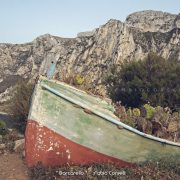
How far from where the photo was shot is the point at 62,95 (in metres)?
9.27

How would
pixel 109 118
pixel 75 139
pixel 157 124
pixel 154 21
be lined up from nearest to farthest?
pixel 109 118 → pixel 75 139 → pixel 157 124 → pixel 154 21

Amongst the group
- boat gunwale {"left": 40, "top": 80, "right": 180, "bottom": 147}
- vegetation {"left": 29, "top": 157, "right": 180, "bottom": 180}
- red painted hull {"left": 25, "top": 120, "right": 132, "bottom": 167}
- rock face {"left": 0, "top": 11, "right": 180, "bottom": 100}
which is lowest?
rock face {"left": 0, "top": 11, "right": 180, "bottom": 100}

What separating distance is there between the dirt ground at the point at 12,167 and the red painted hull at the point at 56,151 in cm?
68

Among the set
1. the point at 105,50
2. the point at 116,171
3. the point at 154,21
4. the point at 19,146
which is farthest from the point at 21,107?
the point at 154,21

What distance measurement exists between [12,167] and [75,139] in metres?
2.48

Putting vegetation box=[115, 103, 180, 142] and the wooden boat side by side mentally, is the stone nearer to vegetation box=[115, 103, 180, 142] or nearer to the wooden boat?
the wooden boat

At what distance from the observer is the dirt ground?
9609 mm

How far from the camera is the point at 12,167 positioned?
35.0ft

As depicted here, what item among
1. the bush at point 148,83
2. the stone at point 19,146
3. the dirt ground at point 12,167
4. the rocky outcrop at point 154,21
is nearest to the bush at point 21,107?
the stone at point 19,146

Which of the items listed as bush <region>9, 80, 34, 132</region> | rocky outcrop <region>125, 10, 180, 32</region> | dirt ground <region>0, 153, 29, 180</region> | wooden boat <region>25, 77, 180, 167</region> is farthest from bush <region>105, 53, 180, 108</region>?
rocky outcrop <region>125, 10, 180, 32</region>

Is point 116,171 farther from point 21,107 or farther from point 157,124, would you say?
point 21,107

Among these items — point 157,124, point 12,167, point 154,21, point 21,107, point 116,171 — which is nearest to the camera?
point 116,171

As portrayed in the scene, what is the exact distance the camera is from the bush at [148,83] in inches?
843

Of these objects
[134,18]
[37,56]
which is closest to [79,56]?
[37,56]
